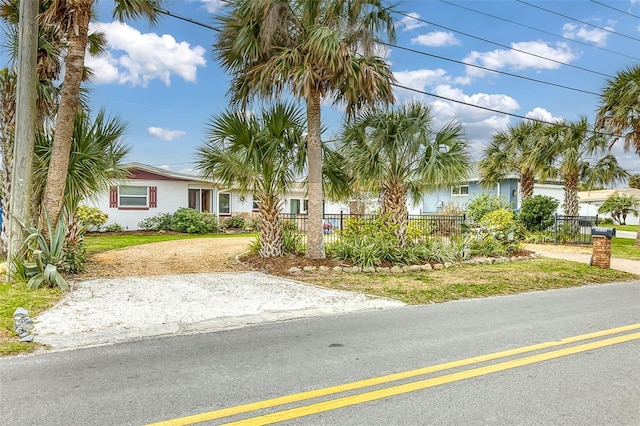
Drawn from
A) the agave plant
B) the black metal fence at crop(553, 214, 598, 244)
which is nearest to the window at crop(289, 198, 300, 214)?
the black metal fence at crop(553, 214, 598, 244)

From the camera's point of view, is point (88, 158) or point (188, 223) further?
point (188, 223)

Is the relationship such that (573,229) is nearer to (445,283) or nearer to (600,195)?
(445,283)

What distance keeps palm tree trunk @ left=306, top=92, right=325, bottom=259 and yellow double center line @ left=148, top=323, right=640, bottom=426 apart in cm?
681

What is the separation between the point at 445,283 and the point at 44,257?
8.15 meters

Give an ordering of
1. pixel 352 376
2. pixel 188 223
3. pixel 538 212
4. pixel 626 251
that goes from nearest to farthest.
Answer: pixel 352 376, pixel 626 251, pixel 538 212, pixel 188 223

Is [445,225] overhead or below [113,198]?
below

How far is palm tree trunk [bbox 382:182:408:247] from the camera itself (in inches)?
507

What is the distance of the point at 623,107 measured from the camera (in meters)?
19.8

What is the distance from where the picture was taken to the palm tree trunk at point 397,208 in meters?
12.9

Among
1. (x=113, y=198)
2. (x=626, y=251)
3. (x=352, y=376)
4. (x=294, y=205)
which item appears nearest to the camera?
(x=352, y=376)

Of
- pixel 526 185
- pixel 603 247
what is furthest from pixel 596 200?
pixel 603 247

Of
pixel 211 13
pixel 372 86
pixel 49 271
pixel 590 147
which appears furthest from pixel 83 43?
pixel 590 147

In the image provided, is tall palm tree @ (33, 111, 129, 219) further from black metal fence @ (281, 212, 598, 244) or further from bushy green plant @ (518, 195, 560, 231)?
bushy green plant @ (518, 195, 560, 231)

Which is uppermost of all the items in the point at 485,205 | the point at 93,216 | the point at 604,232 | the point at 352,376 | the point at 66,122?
the point at 66,122
